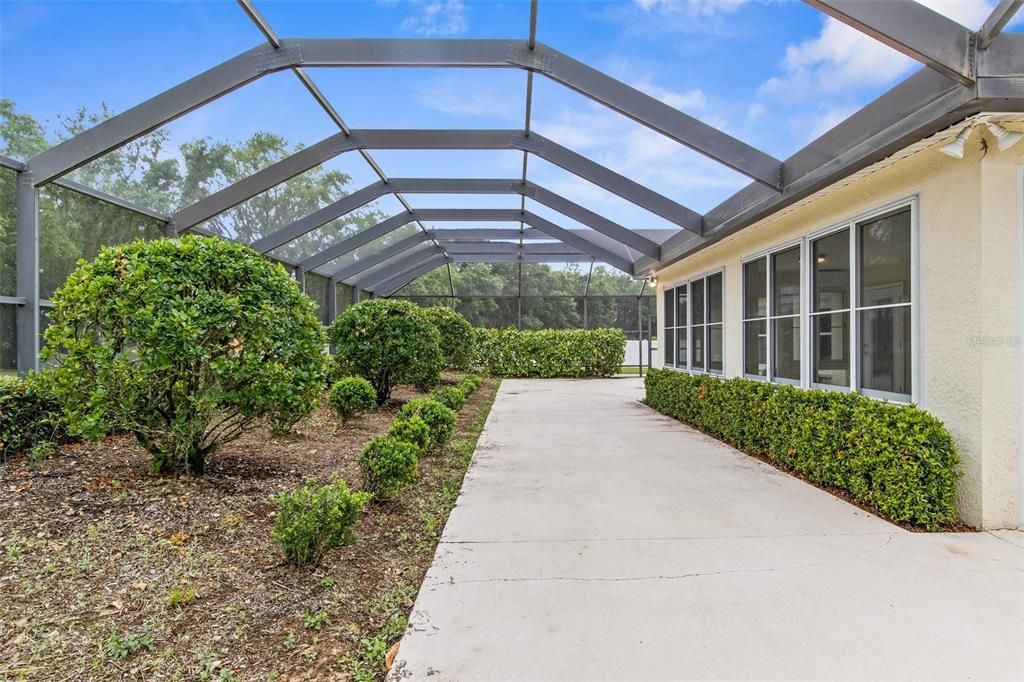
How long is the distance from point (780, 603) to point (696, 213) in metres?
5.68

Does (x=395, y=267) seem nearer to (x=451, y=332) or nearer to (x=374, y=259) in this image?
(x=374, y=259)

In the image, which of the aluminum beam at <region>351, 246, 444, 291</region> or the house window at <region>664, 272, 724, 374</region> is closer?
the house window at <region>664, 272, 724, 374</region>

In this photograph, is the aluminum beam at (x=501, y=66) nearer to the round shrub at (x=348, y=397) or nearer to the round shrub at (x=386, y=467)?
the round shrub at (x=348, y=397)

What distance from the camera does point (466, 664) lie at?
2.02m

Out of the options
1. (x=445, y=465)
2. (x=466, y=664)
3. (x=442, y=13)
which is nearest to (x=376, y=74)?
(x=442, y=13)

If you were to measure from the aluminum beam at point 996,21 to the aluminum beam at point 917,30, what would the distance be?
0.06m

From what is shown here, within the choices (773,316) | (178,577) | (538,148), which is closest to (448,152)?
(538,148)

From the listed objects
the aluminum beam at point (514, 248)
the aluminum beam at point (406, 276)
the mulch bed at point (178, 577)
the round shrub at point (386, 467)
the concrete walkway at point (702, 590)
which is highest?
the aluminum beam at point (514, 248)

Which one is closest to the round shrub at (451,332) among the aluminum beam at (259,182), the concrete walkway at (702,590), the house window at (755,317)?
the aluminum beam at (259,182)

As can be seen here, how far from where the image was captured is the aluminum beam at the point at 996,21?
2.70 metres

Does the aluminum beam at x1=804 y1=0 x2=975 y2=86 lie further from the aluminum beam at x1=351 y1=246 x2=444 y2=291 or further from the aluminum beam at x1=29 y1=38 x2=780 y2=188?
the aluminum beam at x1=351 y1=246 x2=444 y2=291

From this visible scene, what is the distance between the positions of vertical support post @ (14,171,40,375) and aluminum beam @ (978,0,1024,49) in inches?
304

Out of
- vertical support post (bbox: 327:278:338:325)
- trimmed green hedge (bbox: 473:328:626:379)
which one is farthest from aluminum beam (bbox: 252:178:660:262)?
trimmed green hedge (bbox: 473:328:626:379)

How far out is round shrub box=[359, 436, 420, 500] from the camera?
3639mm
